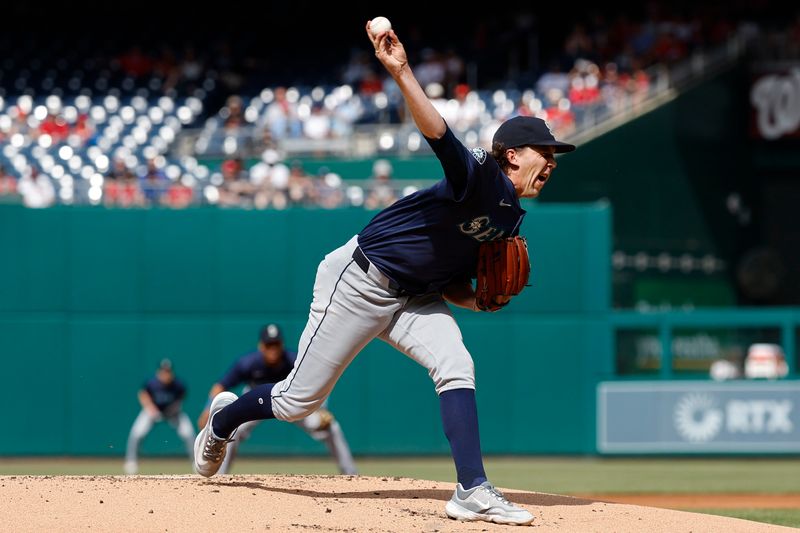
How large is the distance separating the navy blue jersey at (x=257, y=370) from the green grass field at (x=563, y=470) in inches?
103

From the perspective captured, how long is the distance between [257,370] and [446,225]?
4504 millimetres

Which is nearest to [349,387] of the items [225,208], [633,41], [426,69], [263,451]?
[263,451]

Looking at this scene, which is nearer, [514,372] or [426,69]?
[514,372]

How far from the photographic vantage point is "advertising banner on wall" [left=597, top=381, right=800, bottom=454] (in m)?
15.4

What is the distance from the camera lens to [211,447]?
5914 mm

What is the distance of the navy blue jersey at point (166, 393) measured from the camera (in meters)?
14.2

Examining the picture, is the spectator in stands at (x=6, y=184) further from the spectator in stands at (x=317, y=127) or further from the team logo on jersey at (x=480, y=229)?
the team logo on jersey at (x=480, y=229)

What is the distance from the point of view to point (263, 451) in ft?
51.0

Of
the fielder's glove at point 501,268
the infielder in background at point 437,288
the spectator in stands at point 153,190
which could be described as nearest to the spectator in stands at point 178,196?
the spectator in stands at point 153,190

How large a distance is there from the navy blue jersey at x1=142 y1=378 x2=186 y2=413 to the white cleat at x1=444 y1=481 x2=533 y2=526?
30.7ft

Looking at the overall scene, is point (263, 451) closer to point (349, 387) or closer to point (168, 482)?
point (349, 387)

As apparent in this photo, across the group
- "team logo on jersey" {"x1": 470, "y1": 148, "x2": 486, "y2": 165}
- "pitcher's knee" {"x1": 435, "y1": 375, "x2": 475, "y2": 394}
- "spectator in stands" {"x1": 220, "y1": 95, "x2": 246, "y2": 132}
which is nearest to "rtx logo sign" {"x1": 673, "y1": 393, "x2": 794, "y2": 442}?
"spectator in stands" {"x1": 220, "y1": 95, "x2": 246, "y2": 132}

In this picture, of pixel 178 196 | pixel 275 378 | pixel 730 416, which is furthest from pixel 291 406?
pixel 730 416

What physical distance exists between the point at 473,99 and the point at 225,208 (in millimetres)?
5017
